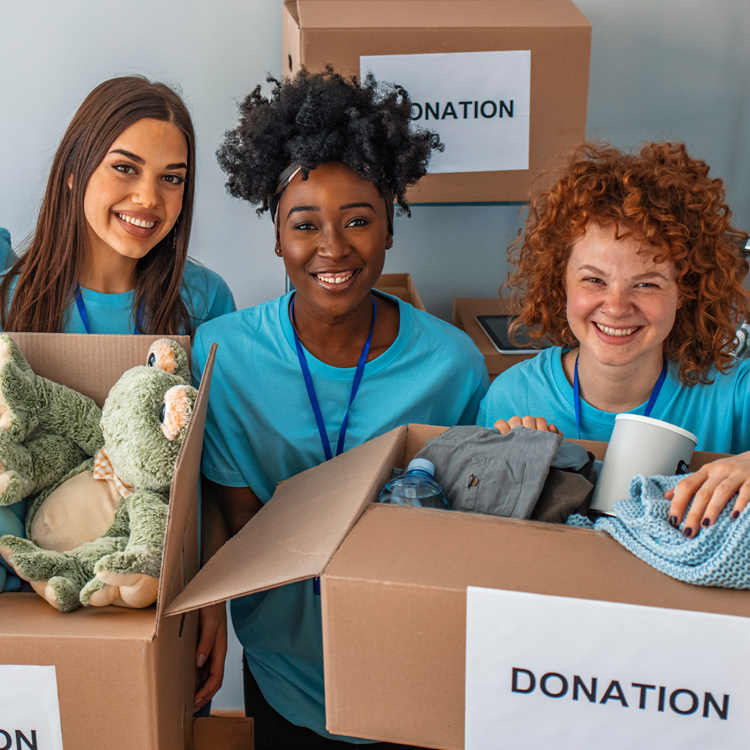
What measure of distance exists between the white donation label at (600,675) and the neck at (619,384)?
0.56m

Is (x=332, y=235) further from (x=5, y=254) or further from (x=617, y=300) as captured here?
(x=5, y=254)

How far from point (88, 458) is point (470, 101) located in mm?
989

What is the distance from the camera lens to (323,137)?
1.22 meters

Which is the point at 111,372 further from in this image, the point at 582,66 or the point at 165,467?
the point at 582,66

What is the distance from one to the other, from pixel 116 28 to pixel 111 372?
46.4 inches

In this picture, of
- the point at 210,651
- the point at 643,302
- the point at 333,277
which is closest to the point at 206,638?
the point at 210,651

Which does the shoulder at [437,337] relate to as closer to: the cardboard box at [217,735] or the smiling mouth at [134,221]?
the smiling mouth at [134,221]

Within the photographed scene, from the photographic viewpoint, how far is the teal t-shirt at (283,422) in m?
1.25

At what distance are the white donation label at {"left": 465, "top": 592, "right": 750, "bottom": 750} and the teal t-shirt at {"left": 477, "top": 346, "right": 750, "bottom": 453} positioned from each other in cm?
55

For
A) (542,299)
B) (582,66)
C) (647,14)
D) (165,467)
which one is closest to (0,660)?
(165,467)

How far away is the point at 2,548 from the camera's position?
92 cm

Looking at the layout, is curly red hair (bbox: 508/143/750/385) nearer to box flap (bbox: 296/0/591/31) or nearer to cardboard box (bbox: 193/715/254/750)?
box flap (bbox: 296/0/591/31)

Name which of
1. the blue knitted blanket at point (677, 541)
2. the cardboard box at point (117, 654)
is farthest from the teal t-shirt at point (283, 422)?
the blue knitted blanket at point (677, 541)

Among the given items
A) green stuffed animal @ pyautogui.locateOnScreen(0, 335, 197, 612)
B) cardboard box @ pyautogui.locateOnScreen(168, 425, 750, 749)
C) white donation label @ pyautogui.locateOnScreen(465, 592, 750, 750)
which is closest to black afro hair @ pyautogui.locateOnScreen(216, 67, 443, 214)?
green stuffed animal @ pyautogui.locateOnScreen(0, 335, 197, 612)
